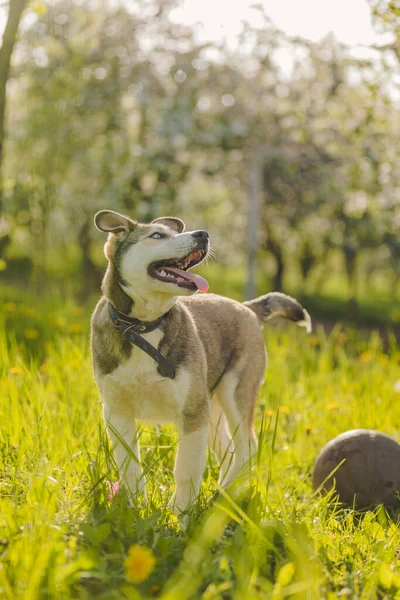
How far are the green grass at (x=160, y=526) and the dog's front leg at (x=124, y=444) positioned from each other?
82 millimetres

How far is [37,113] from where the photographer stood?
35.9 ft

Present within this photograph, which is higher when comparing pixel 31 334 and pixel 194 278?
pixel 194 278

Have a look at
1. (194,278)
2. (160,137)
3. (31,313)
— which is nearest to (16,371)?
(194,278)

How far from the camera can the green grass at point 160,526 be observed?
262 centimetres

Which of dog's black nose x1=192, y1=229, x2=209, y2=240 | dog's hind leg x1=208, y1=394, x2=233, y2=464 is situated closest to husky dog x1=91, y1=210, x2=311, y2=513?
dog's black nose x1=192, y1=229, x2=209, y2=240

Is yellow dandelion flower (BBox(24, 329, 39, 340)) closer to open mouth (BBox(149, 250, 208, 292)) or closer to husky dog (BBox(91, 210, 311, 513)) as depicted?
husky dog (BBox(91, 210, 311, 513))

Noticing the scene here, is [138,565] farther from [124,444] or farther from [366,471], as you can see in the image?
[366,471]

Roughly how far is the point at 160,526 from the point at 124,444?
467 millimetres

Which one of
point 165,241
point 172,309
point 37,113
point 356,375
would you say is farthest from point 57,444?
point 37,113

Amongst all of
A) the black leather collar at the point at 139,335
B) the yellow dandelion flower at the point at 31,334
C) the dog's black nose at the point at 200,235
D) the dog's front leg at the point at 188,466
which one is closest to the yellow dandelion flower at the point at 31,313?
the yellow dandelion flower at the point at 31,334

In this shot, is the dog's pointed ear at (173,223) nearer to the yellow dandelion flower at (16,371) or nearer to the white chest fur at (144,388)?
the white chest fur at (144,388)

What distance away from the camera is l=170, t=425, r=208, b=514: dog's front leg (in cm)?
371

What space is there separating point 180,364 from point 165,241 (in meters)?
0.69

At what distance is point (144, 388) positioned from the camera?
12.0ft
